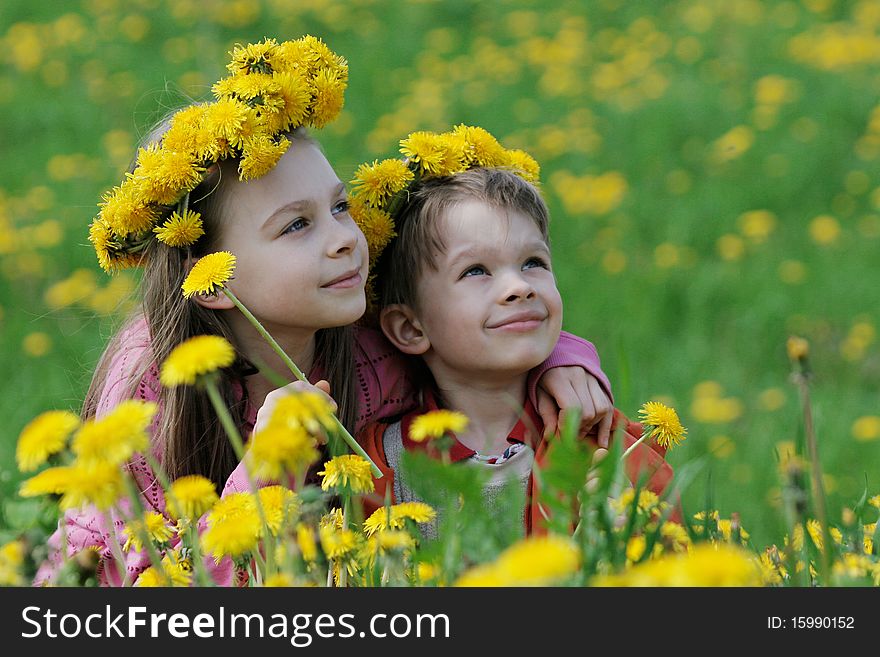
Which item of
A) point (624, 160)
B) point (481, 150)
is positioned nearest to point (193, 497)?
point (481, 150)

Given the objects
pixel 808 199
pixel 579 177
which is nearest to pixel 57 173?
pixel 579 177

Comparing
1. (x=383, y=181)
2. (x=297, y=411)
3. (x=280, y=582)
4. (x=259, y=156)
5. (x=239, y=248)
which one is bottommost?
(x=280, y=582)

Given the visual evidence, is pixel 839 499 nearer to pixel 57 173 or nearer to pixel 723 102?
pixel 723 102

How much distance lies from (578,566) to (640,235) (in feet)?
12.1

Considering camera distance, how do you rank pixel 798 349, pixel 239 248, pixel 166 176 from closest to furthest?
pixel 798 349 < pixel 166 176 < pixel 239 248

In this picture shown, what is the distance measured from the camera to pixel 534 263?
2.52 metres

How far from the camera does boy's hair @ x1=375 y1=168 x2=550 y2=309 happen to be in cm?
250

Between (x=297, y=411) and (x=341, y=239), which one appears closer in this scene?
(x=297, y=411)

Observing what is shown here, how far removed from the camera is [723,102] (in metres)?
5.96

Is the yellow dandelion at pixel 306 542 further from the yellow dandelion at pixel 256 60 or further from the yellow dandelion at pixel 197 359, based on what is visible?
the yellow dandelion at pixel 256 60

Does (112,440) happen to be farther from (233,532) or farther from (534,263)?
(534,263)

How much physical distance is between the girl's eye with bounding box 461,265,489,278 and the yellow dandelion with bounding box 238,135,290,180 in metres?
0.44

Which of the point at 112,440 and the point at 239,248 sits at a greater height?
the point at 239,248

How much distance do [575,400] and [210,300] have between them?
0.75m
